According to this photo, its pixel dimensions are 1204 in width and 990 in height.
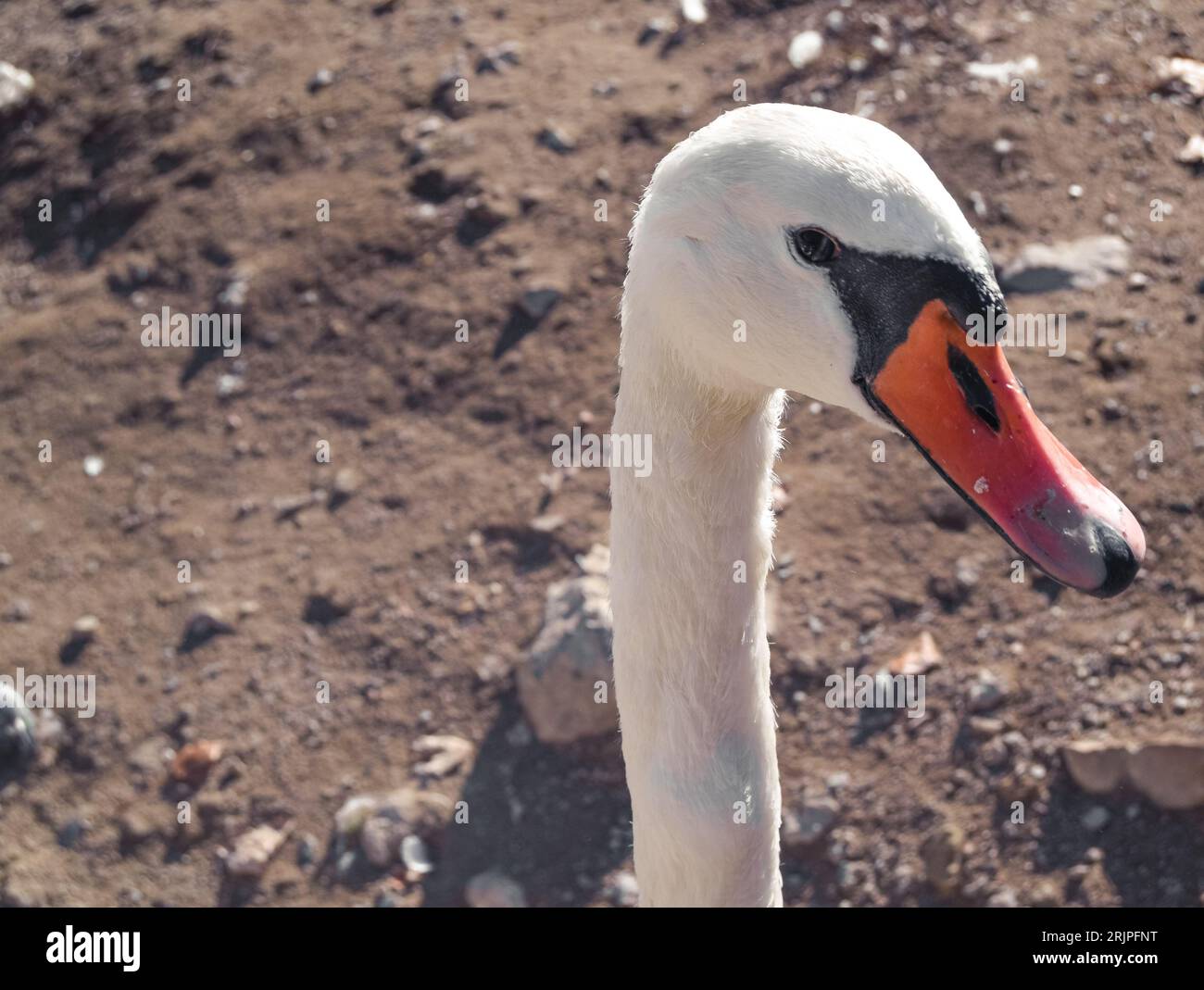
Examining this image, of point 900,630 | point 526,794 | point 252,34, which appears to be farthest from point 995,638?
point 252,34

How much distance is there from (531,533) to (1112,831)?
2732 millimetres

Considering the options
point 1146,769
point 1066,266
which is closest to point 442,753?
Result: point 1146,769

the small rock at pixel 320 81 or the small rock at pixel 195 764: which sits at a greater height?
the small rock at pixel 320 81

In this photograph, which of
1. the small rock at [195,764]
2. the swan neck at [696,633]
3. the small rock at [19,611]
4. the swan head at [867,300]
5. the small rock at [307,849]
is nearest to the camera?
the swan head at [867,300]

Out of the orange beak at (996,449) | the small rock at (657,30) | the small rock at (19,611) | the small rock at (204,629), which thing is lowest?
the small rock at (204,629)

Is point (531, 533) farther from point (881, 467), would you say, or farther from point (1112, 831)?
point (1112, 831)

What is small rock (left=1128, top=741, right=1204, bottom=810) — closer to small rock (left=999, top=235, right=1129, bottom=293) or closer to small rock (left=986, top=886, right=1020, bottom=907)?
small rock (left=986, top=886, right=1020, bottom=907)

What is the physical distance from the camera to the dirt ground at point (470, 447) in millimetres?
5344

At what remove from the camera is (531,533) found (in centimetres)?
622

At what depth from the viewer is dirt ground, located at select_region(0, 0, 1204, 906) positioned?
5344 mm

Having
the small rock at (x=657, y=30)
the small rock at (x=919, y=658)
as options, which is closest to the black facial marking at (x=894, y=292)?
the small rock at (x=919, y=658)

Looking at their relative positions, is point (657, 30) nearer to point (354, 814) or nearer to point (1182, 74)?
point (1182, 74)

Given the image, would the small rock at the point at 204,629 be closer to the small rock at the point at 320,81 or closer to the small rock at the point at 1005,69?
the small rock at the point at 320,81
